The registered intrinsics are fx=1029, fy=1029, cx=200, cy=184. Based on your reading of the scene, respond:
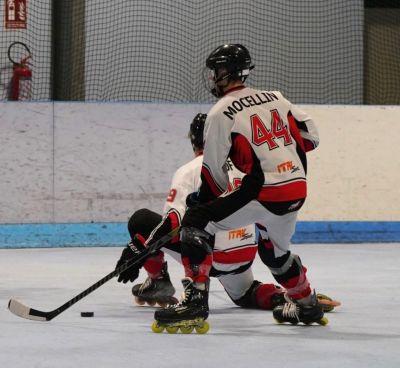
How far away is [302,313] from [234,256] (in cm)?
58

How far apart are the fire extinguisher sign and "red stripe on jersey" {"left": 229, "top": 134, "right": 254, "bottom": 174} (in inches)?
277

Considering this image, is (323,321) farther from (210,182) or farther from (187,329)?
(210,182)

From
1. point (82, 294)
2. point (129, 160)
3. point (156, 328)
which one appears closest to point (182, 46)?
point (129, 160)

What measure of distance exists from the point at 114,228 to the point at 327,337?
5.00 m

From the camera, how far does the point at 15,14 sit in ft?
34.7

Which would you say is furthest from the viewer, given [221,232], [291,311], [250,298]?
[250,298]

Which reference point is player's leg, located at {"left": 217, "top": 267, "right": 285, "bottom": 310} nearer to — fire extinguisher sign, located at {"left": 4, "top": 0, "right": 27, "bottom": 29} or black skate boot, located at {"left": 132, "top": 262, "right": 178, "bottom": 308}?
black skate boot, located at {"left": 132, "top": 262, "right": 178, "bottom": 308}

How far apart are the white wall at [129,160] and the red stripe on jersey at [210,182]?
4648 millimetres

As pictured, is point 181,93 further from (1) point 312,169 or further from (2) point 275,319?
(2) point 275,319

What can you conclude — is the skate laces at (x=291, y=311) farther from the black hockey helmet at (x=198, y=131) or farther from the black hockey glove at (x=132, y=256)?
the black hockey helmet at (x=198, y=131)

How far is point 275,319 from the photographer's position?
14.0ft

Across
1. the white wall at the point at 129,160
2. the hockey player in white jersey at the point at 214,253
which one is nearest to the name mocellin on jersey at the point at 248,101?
the hockey player in white jersey at the point at 214,253

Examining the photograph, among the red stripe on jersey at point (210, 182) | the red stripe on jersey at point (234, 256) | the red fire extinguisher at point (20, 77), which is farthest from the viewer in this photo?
the red fire extinguisher at point (20, 77)

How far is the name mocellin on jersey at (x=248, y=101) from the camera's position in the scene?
3.94 metres
